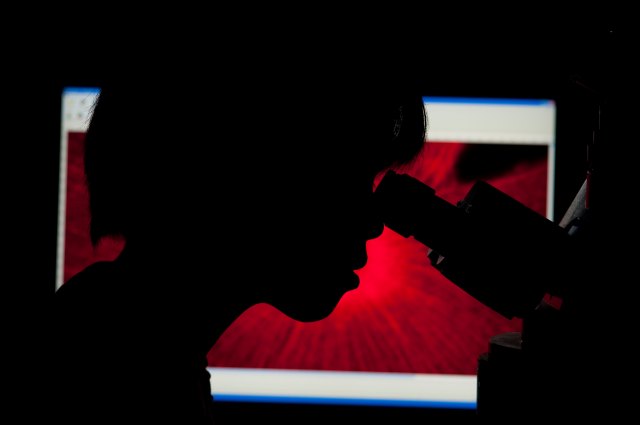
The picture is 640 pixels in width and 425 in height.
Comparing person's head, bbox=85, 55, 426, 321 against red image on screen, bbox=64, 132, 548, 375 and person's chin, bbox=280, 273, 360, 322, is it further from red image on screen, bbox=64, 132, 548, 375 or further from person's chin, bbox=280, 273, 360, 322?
red image on screen, bbox=64, 132, 548, 375

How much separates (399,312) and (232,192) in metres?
0.45

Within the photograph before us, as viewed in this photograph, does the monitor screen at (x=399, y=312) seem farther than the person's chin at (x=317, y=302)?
Yes

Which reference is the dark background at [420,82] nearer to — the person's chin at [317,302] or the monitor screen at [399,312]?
the monitor screen at [399,312]

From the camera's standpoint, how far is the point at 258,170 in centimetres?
69

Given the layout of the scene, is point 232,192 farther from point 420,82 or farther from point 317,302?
point 420,82

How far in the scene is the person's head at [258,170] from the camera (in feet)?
2.26

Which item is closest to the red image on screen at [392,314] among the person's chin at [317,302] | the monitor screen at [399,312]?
the monitor screen at [399,312]

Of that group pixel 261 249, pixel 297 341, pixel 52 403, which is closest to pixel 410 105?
pixel 261 249

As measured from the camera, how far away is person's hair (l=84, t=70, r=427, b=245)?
0.69m

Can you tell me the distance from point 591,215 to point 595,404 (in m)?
0.18

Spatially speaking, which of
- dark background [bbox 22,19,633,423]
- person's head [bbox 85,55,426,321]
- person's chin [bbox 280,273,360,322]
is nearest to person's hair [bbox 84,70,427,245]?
person's head [bbox 85,55,426,321]

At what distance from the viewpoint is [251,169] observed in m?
0.69

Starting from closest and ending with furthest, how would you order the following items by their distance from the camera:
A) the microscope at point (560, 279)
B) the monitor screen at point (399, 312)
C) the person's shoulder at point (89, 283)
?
the microscope at point (560, 279) < the person's shoulder at point (89, 283) < the monitor screen at point (399, 312)

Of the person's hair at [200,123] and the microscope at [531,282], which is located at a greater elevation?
the person's hair at [200,123]
